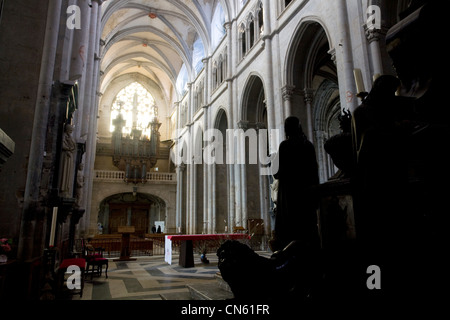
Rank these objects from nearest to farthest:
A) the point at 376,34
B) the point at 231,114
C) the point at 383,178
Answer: the point at 383,178
the point at 376,34
the point at 231,114

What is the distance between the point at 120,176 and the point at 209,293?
1991 cm

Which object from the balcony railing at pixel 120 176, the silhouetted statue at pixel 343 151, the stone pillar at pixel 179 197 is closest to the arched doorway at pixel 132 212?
the balcony railing at pixel 120 176

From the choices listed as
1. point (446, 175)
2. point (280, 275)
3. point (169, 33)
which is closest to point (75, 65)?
point (280, 275)

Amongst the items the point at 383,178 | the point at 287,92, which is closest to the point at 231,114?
the point at 287,92

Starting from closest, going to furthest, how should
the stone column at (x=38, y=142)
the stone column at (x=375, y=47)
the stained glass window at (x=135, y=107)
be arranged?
1. the stone column at (x=38, y=142)
2. the stone column at (x=375, y=47)
3. the stained glass window at (x=135, y=107)

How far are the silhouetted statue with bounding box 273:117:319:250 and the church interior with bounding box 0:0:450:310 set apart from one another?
1.7 inches

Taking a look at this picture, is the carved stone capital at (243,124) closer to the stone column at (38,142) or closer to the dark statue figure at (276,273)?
the stone column at (38,142)

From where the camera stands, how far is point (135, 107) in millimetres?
28938

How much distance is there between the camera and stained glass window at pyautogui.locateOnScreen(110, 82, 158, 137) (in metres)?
28.3

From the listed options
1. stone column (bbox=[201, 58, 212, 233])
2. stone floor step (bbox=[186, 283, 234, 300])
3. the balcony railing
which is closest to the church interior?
stone column (bbox=[201, 58, 212, 233])

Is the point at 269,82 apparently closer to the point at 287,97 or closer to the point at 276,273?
the point at 287,97

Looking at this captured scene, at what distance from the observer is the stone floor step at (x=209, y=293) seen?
11.1ft

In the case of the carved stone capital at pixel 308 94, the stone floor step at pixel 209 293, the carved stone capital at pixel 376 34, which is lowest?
the stone floor step at pixel 209 293

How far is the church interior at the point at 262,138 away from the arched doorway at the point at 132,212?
9.26ft
